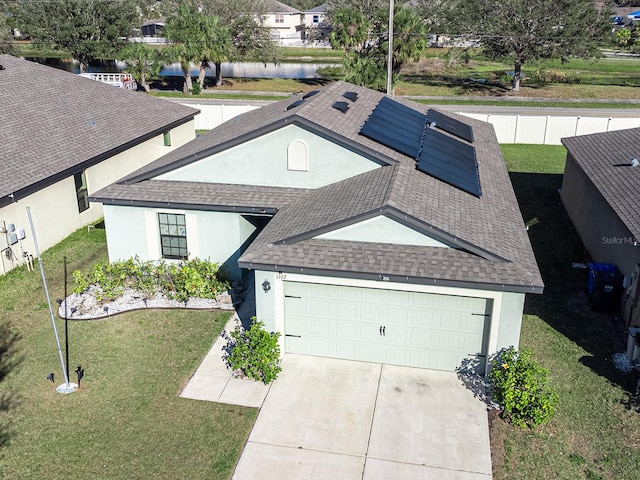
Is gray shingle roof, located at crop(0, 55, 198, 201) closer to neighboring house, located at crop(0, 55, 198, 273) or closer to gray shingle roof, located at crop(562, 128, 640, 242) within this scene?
neighboring house, located at crop(0, 55, 198, 273)

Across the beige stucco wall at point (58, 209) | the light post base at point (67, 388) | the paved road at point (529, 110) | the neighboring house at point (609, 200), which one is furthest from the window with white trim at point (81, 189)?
the paved road at point (529, 110)

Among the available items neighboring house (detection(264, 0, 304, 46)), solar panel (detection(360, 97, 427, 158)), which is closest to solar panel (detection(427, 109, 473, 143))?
solar panel (detection(360, 97, 427, 158))

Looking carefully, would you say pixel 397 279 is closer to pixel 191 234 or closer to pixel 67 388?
pixel 191 234

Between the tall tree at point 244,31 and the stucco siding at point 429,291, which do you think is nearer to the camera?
the stucco siding at point 429,291

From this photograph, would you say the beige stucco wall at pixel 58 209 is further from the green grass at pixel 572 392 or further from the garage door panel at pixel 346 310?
the green grass at pixel 572 392

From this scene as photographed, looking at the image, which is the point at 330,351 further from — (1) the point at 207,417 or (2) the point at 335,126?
(2) the point at 335,126

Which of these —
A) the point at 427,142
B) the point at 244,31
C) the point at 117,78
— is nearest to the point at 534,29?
the point at 244,31
